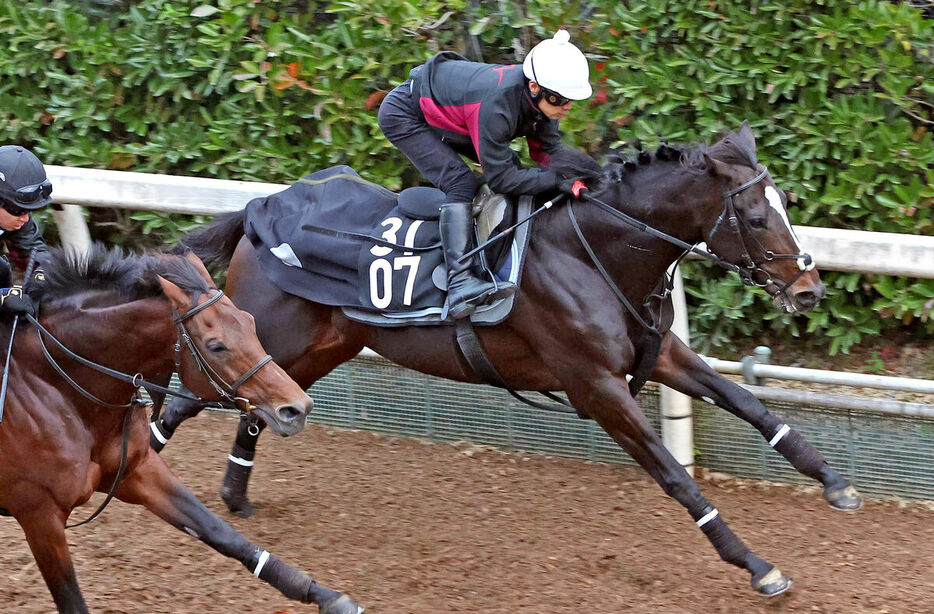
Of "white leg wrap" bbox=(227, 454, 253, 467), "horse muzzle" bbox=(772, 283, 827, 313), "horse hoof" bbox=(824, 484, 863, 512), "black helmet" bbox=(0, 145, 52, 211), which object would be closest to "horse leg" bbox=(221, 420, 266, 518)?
"white leg wrap" bbox=(227, 454, 253, 467)

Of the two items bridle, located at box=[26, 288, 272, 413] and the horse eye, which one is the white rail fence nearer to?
bridle, located at box=[26, 288, 272, 413]

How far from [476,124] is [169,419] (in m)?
2.24

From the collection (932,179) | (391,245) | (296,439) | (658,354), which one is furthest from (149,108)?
(932,179)

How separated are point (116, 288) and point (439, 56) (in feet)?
6.56

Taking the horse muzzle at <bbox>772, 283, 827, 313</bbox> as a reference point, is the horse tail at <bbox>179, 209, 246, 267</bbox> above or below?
below

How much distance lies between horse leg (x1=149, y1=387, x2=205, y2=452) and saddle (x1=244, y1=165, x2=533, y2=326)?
0.84 meters

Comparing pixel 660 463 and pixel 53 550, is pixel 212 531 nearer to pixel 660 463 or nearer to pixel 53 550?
pixel 53 550

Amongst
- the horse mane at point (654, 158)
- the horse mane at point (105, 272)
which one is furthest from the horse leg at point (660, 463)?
the horse mane at point (105, 272)

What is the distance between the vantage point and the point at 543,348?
5285 millimetres

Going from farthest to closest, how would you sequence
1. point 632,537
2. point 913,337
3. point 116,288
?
point 913,337
point 632,537
point 116,288

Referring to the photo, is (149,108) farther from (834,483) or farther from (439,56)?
(834,483)

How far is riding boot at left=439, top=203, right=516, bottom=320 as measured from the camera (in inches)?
205

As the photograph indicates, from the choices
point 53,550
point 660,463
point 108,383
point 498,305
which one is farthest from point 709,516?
point 53,550

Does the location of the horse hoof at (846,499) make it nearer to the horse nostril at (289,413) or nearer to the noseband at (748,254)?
the noseband at (748,254)
